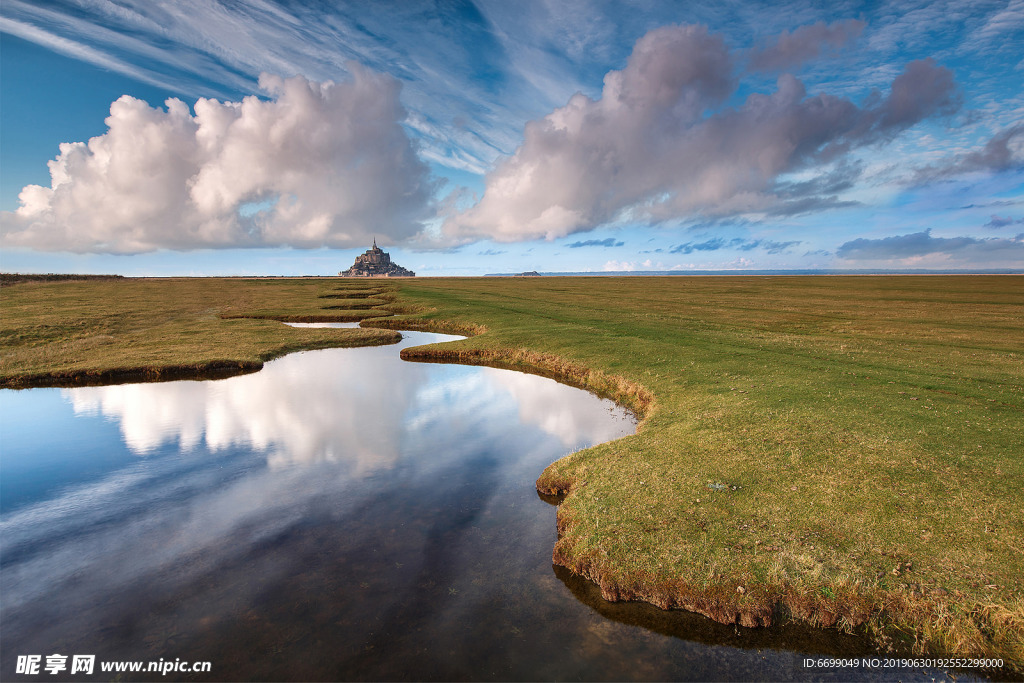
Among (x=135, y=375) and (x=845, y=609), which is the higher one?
(x=845, y=609)

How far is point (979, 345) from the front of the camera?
1319 inches

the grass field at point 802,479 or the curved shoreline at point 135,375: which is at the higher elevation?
the grass field at point 802,479

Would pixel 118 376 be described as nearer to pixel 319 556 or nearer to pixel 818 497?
pixel 319 556

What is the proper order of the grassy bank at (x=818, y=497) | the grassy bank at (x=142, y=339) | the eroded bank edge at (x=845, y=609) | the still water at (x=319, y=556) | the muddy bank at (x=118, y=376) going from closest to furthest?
1. the eroded bank edge at (x=845, y=609)
2. the still water at (x=319, y=556)
3. the grassy bank at (x=818, y=497)
4. the muddy bank at (x=118, y=376)
5. the grassy bank at (x=142, y=339)

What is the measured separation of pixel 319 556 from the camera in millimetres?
11414

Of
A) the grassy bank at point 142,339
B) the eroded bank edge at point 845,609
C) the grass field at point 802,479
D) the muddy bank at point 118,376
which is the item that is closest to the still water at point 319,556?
the eroded bank edge at point 845,609

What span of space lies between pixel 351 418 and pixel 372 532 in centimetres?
1064

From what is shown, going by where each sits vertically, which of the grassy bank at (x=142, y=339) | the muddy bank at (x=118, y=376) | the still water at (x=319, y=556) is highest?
the grassy bank at (x=142, y=339)

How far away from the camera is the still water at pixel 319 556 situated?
27.8 ft

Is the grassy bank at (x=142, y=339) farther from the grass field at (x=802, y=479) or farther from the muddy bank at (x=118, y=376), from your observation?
the grass field at (x=802, y=479)

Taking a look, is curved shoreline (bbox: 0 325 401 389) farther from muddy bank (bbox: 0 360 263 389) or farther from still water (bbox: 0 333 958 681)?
still water (bbox: 0 333 958 681)

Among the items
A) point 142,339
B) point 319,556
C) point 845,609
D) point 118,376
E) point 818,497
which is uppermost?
point 818,497

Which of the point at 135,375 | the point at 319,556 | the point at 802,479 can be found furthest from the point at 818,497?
the point at 135,375

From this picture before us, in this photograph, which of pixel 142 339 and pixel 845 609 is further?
pixel 142 339
